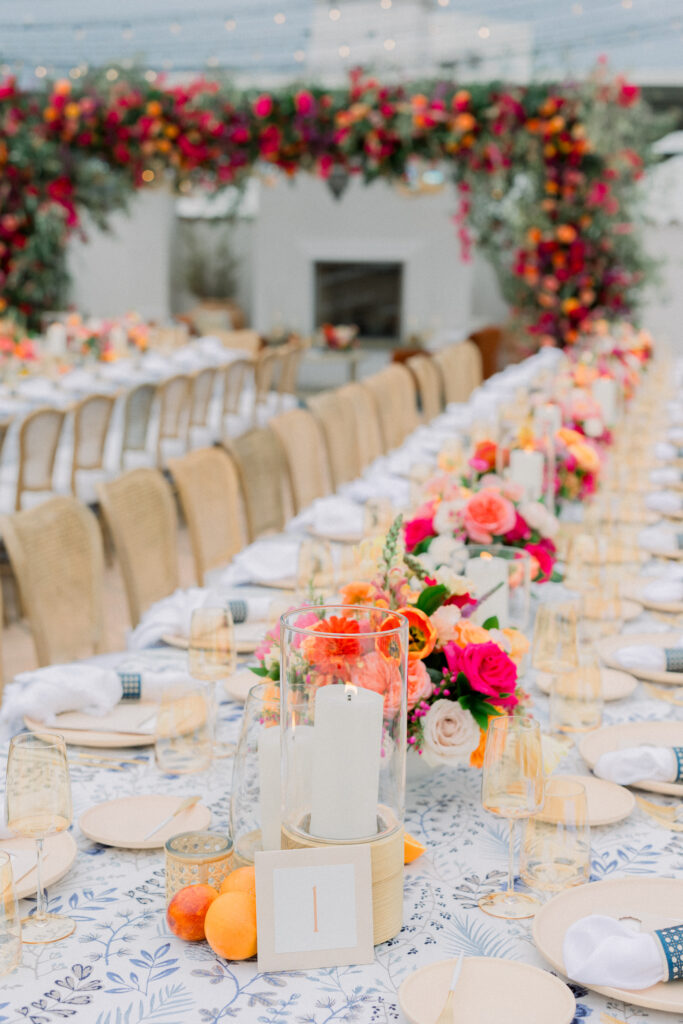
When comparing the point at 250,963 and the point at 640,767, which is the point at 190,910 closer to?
the point at 250,963

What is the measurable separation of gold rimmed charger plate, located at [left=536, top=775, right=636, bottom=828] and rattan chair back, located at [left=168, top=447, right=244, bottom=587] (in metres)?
1.86

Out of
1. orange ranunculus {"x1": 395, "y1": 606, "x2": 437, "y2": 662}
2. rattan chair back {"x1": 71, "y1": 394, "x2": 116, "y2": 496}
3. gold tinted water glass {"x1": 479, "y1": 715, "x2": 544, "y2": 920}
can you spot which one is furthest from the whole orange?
rattan chair back {"x1": 71, "y1": 394, "x2": 116, "y2": 496}

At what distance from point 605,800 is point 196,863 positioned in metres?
0.66

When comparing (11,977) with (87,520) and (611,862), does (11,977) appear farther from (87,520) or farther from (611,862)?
(87,520)

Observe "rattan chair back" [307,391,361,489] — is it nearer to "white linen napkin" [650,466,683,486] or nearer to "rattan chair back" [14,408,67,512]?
"rattan chair back" [14,408,67,512]

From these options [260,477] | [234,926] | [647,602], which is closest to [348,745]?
[234,926]

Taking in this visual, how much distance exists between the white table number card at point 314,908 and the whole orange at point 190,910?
86mm

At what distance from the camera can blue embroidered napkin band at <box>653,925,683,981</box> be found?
1.24 metres

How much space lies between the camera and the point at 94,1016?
1.19 meters

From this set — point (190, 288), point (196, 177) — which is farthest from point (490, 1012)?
point (190, 288)

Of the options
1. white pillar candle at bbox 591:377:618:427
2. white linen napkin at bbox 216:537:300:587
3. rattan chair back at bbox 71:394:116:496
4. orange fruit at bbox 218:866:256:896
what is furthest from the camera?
rattan chair back at bbox 71:394:116:496

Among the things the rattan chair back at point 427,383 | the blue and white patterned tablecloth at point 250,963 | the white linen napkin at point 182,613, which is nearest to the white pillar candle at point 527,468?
the white linen napkin at point 182,613

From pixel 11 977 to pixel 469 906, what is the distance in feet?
1.79

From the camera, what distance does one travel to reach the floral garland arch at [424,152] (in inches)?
336
